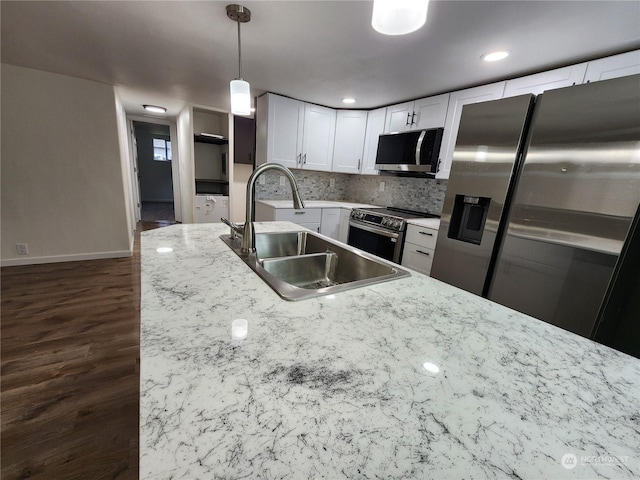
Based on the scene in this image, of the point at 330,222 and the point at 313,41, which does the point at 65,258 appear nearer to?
the point at 330,222

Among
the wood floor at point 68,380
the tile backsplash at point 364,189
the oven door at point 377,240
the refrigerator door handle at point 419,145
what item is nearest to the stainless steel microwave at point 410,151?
the refrigerator door handle at point 419,145

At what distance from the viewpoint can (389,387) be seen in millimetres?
477

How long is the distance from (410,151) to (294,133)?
1.43 m

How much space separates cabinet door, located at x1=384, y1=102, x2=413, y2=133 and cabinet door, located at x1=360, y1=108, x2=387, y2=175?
0.30 ft

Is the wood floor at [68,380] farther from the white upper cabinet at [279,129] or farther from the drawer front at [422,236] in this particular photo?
the drawer front at [422,236]

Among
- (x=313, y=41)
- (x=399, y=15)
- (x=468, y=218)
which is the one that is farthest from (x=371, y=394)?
(x=313, y=41)

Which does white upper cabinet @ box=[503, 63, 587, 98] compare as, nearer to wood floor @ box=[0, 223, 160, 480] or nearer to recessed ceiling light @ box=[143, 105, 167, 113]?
wood floor @ box=[0, 223, 160, 480]

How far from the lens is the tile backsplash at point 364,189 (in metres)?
3.09

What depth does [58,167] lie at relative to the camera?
2.99 metres

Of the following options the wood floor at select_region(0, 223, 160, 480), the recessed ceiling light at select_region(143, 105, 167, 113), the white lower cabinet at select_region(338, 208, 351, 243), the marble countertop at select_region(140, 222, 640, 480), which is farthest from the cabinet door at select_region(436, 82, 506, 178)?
the recessed ceiling light at select_region(143, 105, 167, 113)

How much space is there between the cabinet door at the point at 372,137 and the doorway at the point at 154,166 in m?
5.95

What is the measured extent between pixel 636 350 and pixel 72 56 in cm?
466

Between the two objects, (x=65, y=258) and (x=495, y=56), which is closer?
(x=495, y=56)

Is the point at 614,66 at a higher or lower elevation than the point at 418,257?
higher
